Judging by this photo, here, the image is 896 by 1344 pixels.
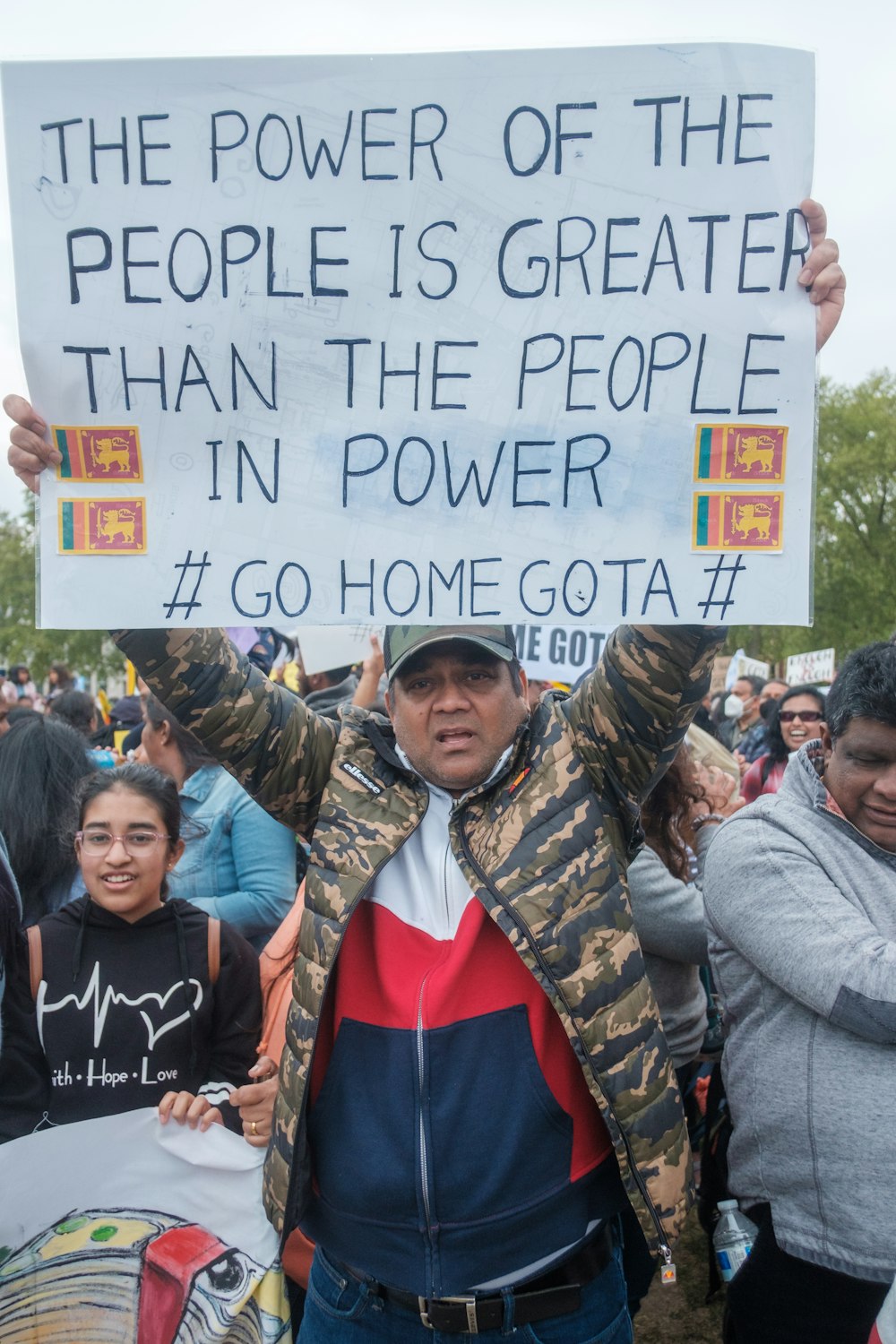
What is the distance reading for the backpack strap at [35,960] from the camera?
7.91 ft

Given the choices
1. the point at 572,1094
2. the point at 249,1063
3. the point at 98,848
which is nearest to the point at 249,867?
the point at 98,848

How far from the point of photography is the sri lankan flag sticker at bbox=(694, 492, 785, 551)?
1857mm

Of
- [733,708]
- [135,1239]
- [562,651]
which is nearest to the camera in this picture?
[135,1239]

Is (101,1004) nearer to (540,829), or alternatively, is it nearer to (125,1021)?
(125,1021)

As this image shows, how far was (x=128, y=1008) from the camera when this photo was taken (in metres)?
2.41

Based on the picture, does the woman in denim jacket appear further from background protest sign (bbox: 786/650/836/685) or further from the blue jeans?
background protest sign (bbox: 786/650/836/685)

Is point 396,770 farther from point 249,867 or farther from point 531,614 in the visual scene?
point 249,867

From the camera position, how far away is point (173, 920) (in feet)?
8.42

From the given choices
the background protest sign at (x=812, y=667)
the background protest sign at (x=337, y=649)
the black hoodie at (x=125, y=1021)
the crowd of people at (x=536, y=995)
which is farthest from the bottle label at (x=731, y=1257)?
the background protest sign at (x=812, y=667)

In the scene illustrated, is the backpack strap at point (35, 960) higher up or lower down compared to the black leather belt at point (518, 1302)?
higher up

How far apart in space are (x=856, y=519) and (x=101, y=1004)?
3591 centimetres

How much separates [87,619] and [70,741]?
1686 millimetres

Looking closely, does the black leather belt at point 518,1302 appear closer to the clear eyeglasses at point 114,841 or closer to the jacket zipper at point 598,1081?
the jacket zipper at point 598,1081

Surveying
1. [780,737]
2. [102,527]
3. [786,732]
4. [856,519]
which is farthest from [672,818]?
[856,519]
